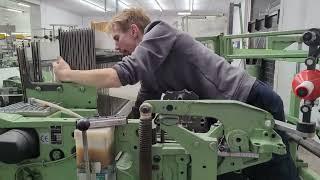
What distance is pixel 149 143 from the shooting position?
1079 millimetres

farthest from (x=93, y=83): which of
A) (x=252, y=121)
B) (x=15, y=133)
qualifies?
(x=252, y=121)

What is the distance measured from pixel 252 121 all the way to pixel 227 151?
15cm

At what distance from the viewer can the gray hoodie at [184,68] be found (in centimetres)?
138

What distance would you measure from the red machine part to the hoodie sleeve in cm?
60

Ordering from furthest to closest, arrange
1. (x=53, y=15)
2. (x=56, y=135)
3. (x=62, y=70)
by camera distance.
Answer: (x=53, y=15), (x=62, y=70), (x=56, y=135)

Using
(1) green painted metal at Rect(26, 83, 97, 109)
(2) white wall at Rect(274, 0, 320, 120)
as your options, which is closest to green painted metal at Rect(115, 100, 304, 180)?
(1) green painted metal at Rect(26, 83, 97, 109)

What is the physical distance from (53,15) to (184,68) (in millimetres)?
11330

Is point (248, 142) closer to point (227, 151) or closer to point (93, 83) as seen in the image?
point (227, 151)

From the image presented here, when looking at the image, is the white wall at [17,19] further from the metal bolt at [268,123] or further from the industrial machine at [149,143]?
the metal bolt at [268,123]

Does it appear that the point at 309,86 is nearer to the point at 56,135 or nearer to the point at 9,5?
the point at 56,135

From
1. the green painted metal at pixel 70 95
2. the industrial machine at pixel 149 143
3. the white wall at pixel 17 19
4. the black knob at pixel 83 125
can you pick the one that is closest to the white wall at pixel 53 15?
the white wall at pixel 17 19

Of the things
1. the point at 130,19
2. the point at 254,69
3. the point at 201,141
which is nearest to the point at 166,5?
the point at 254,69

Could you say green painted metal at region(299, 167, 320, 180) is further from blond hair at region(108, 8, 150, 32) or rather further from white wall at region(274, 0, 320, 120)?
white wall at region(274, 0, 320, 120)

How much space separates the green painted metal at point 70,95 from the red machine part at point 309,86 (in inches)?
42.1
